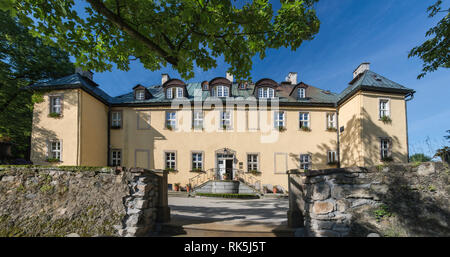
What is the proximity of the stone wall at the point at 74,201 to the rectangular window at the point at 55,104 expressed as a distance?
10024mm

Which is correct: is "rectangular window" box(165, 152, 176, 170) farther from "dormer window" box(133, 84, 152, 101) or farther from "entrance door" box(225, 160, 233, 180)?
"dormer window" box(133, 84, 152, 101)

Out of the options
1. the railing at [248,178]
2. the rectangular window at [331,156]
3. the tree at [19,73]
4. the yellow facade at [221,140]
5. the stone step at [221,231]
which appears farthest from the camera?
the rectangular window at [331,156]

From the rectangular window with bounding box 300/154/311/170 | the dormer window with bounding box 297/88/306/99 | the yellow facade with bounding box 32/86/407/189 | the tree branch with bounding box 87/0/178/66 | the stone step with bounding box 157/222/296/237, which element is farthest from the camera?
the dormer window with bounding box 297/88/306/99

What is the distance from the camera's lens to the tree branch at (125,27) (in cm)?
354

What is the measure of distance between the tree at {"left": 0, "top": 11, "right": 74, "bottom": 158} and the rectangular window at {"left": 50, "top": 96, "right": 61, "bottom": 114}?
3.17 feet

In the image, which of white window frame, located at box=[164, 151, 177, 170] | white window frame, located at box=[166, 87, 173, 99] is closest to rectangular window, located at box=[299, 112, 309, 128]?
white window frame, located at box=[164, 151, 177, 170]

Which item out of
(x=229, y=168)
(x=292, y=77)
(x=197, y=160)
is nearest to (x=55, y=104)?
(x=197, y=160)

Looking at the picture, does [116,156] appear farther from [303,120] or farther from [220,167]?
[303,120]

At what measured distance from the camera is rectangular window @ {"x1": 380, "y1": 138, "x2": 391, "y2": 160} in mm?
12469

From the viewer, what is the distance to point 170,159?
14.2 metres

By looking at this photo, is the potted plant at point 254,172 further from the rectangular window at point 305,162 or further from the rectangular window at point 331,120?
the rectangular window at point 331,120

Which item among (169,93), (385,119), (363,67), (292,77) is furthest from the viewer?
(292,77)

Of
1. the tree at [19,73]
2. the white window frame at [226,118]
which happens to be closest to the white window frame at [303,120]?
the white window frame at [226,118]

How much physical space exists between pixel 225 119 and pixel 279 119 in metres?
4.23
